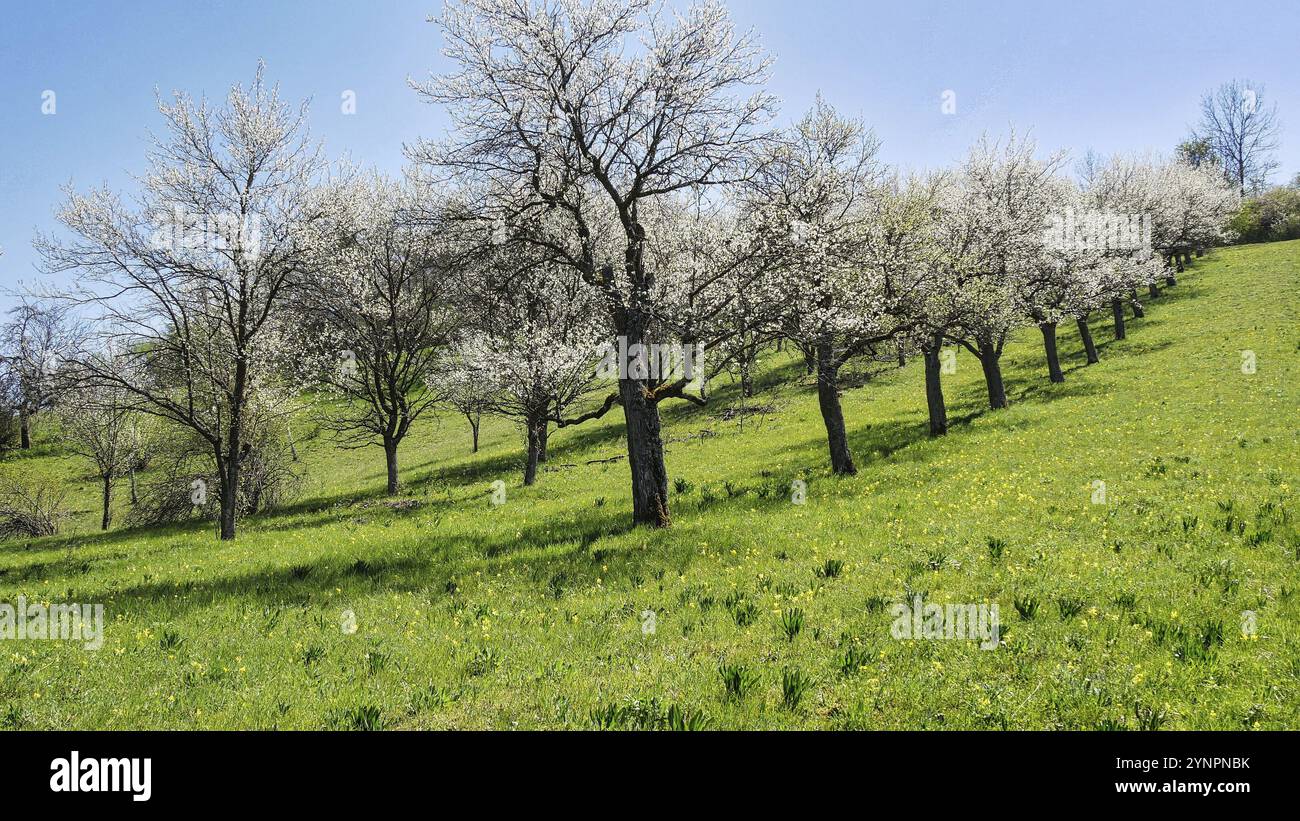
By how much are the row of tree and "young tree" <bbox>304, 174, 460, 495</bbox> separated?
0.15 meters

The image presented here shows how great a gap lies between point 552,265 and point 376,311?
11.3 metres

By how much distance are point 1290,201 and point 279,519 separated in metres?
106

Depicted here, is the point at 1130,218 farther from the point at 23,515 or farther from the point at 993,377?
the point at 23,515

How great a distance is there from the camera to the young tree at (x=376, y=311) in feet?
85.4

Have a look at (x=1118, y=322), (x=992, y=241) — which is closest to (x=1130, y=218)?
(x=1118, y=322)

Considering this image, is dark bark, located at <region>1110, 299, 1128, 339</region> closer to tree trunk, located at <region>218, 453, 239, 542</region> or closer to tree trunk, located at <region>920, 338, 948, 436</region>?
tree trunk, located at <region>920, 338, 948, 436</region>

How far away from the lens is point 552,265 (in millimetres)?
20984

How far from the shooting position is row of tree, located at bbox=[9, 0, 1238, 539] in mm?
13258

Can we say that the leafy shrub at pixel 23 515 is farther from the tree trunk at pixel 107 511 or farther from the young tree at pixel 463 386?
the young tree at pixel 463 386

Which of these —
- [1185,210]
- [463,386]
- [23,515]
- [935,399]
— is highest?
[1185,210]

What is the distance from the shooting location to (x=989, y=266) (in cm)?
2495
